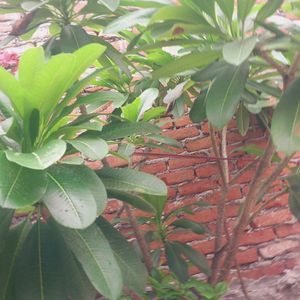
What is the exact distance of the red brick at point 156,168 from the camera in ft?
6.31

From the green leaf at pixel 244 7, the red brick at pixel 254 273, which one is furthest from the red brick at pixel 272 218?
the green leaf at pixel 244 7

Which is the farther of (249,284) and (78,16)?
(249,284)

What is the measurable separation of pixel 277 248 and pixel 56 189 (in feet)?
5.08

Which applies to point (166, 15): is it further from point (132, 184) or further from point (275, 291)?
point (275, 291)

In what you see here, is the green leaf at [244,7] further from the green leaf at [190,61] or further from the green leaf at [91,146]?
the green leaf at [91,146]

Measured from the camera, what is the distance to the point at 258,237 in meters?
1.98

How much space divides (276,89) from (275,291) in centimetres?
111

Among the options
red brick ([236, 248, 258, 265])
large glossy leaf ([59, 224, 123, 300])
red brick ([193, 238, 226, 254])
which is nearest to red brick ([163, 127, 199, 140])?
red brick ([193, 238, 226, 254])

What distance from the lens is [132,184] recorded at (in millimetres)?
910

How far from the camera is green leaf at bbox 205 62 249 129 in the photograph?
93 centimetres

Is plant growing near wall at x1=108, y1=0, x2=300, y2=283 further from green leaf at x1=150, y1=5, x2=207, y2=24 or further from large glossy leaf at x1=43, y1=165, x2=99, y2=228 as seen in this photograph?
large glossy leaf at x1=43, y1=165, x2=99, y2=228

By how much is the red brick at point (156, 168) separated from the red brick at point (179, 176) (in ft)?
0.12

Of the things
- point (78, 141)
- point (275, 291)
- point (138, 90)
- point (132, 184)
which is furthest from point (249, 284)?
point (78, 141)

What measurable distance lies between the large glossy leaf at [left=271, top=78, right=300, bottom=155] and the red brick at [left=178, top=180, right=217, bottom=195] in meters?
1.08
